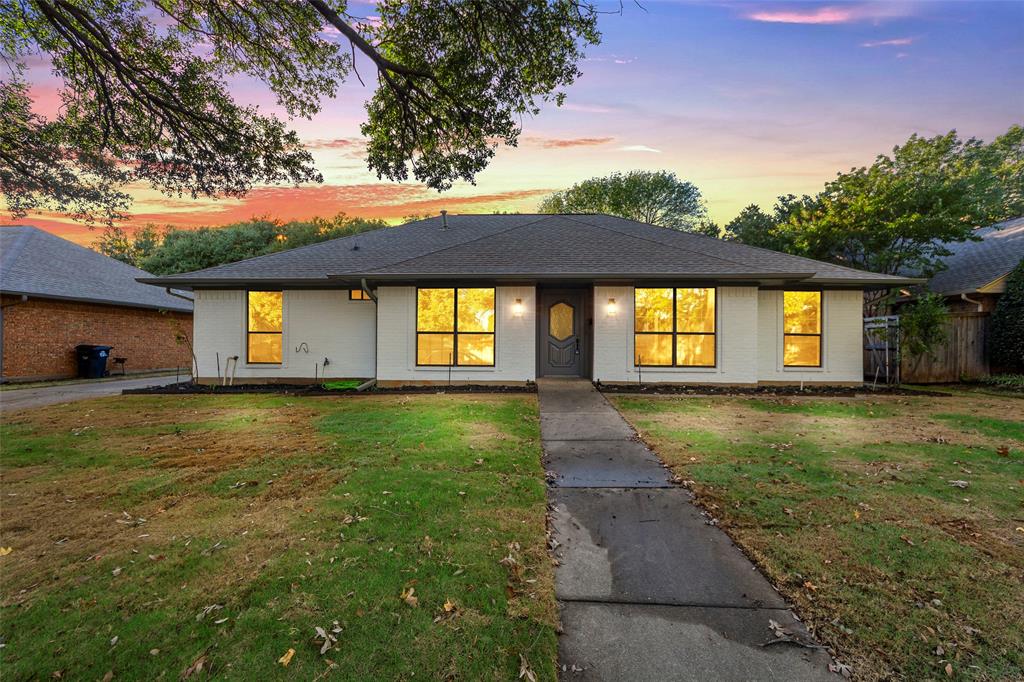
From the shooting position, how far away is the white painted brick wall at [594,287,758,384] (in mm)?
10484

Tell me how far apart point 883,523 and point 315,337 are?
12.2m

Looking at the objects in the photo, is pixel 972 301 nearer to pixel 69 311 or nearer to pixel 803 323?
pixel 803 323

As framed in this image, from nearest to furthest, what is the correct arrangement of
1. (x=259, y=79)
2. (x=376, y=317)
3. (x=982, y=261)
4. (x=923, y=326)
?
(x=259, y=79), (x=376, y=317), (x=923, y=326), (x=982, y=261)

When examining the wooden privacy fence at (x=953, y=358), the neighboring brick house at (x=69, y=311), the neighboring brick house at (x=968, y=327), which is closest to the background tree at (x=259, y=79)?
the neighboring brick house at (x=69, y=311)

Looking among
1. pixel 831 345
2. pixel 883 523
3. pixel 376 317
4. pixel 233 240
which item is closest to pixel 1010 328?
pixel 831 345

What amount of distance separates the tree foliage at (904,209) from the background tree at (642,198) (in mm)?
14737

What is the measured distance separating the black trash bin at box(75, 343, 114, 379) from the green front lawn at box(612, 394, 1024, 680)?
753 inches

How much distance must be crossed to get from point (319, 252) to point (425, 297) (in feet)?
15.9

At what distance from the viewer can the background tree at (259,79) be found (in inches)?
234

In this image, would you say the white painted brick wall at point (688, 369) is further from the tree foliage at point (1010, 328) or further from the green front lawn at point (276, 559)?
the tree foliage at point (1010, 328)

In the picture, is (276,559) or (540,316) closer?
(276,559)

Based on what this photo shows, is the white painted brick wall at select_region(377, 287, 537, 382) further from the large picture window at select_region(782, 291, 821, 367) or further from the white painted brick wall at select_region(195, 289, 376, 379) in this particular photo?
the large picture window at select_region(782, 291, 821, 367)

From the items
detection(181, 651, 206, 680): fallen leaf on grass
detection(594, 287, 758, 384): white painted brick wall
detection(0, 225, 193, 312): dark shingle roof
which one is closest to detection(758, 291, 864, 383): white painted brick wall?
detection(594, 287, 758, 384): white painted brick wall

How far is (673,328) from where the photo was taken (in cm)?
1072
